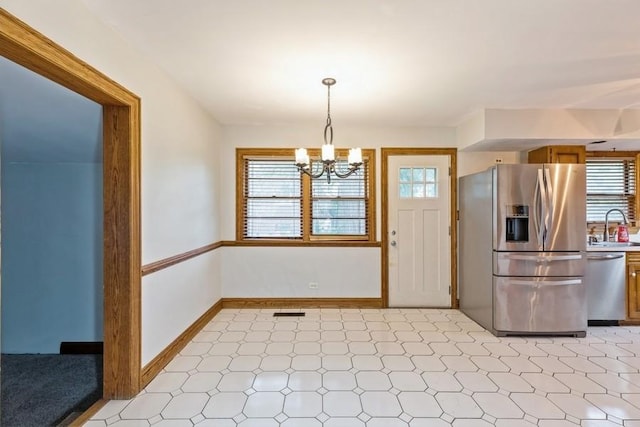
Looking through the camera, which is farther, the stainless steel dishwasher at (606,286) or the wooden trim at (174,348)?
the stainless steel dishwasher at (606,286)

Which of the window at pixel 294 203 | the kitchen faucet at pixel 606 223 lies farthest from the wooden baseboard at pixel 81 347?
the kitchen faucet at pixel 606 223

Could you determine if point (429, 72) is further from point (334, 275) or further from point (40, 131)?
point (40, 131)

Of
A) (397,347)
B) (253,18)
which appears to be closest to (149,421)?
(397,347)

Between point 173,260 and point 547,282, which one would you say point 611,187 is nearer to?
point 547,282

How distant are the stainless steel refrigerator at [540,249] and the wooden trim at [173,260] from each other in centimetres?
307

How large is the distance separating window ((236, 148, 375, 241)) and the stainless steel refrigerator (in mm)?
1598

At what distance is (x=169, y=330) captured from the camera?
2.80 m

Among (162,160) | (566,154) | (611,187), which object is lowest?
(611,187)

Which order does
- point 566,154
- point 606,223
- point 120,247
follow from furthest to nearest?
point 606,223, point 566,154, point 120,247

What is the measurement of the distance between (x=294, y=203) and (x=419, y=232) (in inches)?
65.9

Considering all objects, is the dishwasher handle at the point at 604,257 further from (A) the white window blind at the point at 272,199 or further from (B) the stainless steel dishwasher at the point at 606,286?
(A) the white window blind at the point at 272,199

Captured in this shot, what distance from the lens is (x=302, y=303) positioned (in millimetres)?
4281

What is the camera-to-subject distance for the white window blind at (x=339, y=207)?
4.35m

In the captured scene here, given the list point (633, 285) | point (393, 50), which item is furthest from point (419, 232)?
point (393, 50)
